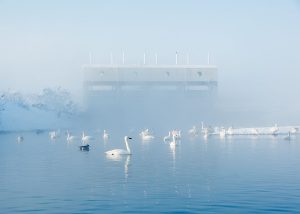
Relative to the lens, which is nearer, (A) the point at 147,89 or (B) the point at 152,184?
(B) the point at 152,184

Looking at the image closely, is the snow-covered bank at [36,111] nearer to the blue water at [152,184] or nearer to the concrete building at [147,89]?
the concrete building at [147,89]

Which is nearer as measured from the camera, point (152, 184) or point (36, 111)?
point (152, 184)

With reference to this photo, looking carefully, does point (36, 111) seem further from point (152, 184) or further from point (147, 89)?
point (152, 184)

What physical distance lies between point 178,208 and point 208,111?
272ft

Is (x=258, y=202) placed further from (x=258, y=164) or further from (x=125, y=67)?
(x=125, y=67)

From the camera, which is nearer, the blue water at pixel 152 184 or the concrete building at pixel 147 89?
the blue water at pixel 152 184

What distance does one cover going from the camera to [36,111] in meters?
113

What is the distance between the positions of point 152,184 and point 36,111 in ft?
313

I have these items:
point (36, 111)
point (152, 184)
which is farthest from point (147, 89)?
point (152, 184)

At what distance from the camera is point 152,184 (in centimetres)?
2114

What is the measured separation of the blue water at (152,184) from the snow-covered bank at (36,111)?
66.7 meters

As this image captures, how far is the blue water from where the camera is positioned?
16938mm

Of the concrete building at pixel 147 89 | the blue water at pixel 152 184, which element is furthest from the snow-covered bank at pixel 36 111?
the blue water at pixel 152 184

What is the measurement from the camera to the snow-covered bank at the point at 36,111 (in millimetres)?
98188
